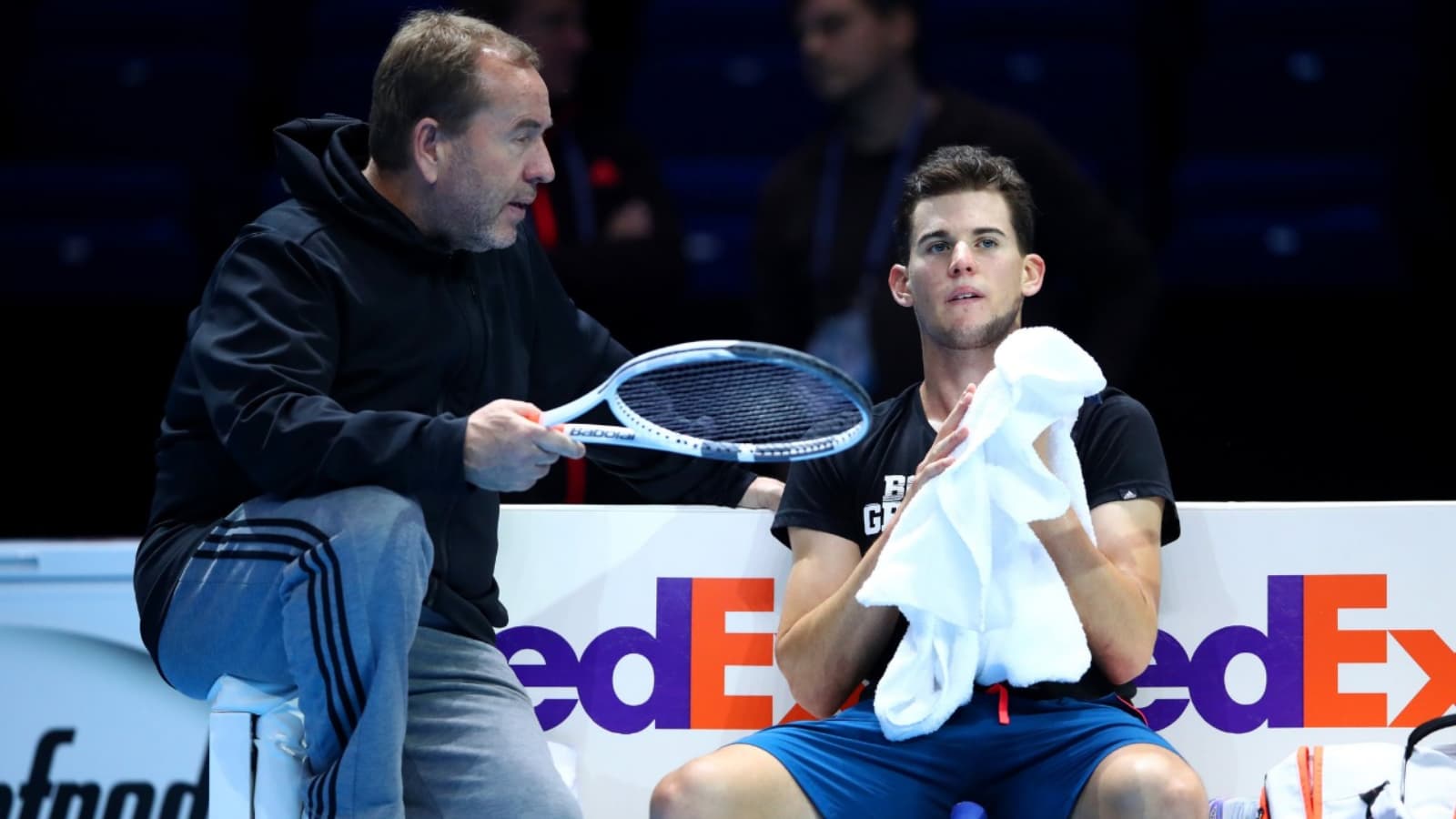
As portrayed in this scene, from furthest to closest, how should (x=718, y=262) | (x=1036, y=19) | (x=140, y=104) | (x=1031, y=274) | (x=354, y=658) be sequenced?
1. (x=140, y=104)
2. (x=1036, y=19)
3. (x=718, y=262)
4. (x=1031, y=274)
5. (x=354, y=658)

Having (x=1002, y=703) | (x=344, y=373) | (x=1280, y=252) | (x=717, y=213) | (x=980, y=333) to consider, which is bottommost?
(x=1002, y=703)

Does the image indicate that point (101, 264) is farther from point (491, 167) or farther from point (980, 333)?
point (980, 333)

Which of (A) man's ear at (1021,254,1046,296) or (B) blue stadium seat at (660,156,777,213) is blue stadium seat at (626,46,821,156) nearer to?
(B) blue stadium seat at (660,156,777,213)

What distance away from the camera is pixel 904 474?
2.94m

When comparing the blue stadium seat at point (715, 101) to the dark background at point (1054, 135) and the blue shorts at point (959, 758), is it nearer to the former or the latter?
the dark background at point (1054, 135)

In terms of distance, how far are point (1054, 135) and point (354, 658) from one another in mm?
3327

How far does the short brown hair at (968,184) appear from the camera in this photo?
3014 mm

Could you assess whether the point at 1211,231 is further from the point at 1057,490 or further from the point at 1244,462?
the point at 1057,490

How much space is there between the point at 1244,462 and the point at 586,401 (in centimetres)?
259

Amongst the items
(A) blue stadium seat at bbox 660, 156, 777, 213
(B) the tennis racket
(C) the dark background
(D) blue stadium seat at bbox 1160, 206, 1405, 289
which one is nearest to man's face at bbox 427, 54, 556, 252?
(B) the tennis racket

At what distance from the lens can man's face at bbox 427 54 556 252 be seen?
2.77 meters

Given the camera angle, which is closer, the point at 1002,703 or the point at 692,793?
the point at 692,793

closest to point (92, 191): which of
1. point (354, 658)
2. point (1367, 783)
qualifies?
point (354, 658)

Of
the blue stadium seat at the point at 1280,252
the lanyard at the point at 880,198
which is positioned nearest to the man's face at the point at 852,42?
the lanyard at the point at 880,198
